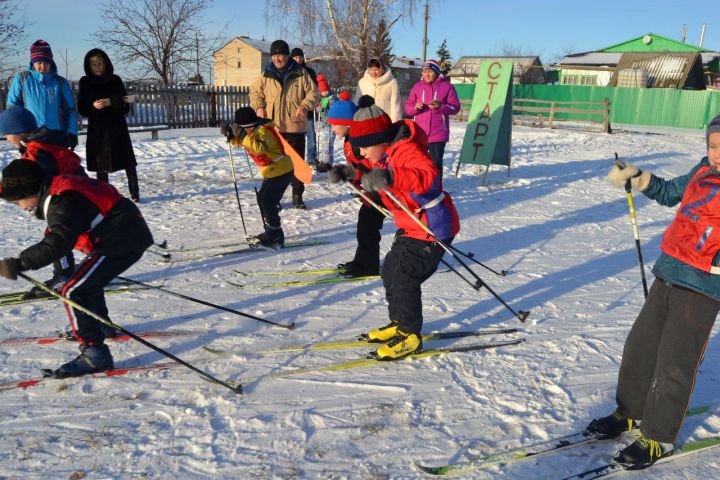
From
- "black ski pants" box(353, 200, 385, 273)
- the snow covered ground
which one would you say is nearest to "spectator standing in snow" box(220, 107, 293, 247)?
the snow covered ground

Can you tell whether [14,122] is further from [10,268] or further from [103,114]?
[103,114]

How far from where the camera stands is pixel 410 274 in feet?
11.6

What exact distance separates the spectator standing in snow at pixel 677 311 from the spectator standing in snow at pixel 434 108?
5.19 m

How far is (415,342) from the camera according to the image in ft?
12.0

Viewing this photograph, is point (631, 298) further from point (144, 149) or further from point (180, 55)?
point (180, 55)

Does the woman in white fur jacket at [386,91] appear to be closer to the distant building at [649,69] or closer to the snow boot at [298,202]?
the snow boot at [298,202]

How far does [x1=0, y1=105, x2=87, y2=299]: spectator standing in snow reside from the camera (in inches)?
157

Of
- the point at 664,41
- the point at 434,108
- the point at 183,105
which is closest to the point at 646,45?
the point at 664,41

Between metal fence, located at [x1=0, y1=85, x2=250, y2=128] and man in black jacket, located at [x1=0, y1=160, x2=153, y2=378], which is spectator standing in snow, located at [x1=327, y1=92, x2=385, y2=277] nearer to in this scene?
man in black jacket, located at [x1=0, y1=160, x2=153, y2=378]

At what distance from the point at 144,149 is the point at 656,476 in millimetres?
12119

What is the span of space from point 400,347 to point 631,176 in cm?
175

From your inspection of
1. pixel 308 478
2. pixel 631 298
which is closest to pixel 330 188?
pixel 631 298

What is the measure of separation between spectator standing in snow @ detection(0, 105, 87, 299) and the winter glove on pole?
11.3 feet

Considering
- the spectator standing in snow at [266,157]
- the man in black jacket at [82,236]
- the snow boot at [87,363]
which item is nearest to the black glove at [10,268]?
the man in black jacket at [82,236]
